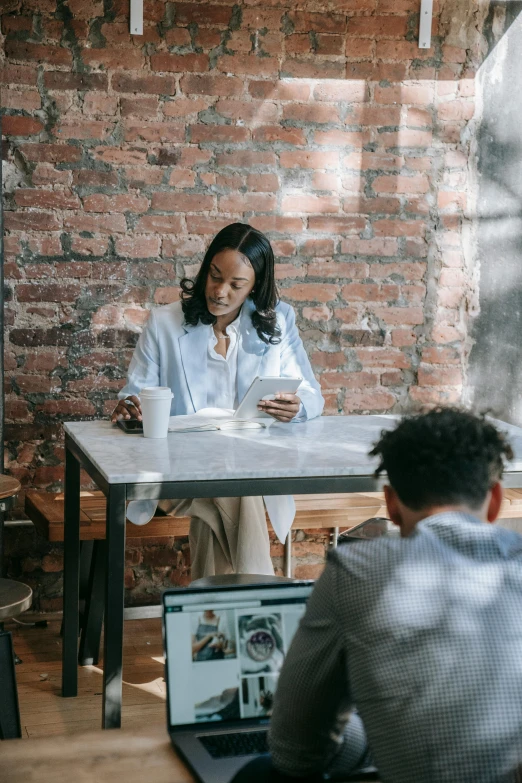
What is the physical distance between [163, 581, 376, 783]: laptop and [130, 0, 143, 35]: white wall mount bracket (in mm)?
2526

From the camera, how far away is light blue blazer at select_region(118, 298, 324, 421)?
3.15m

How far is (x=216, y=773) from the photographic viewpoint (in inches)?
51.6

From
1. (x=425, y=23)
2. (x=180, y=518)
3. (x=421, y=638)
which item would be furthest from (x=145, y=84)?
(x=421, y=638)

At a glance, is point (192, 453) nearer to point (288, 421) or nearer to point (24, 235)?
point (288, 421)

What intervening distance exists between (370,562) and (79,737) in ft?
1.82

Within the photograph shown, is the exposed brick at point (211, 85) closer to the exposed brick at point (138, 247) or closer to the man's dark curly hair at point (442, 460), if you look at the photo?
the exposed brick at point (138, 247)

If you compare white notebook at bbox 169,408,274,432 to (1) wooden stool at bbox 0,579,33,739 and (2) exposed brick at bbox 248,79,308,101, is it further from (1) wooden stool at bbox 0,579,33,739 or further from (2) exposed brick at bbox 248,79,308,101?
(2) exposed brick at bbox 248,79,308,101

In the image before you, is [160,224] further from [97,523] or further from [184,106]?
[97,523]

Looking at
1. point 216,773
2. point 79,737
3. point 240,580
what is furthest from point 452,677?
point 240,580

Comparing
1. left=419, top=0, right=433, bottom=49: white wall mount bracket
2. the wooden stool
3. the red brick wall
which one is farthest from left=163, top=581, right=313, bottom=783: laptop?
left=419, top=0, right=433, bottom=49: white wall mount bracket

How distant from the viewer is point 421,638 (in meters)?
1.06

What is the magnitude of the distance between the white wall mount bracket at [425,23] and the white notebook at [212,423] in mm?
1813

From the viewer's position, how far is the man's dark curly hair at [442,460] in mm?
1188

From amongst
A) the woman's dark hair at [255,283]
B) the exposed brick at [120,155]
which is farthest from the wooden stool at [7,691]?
the exposed brick at [120,155]
